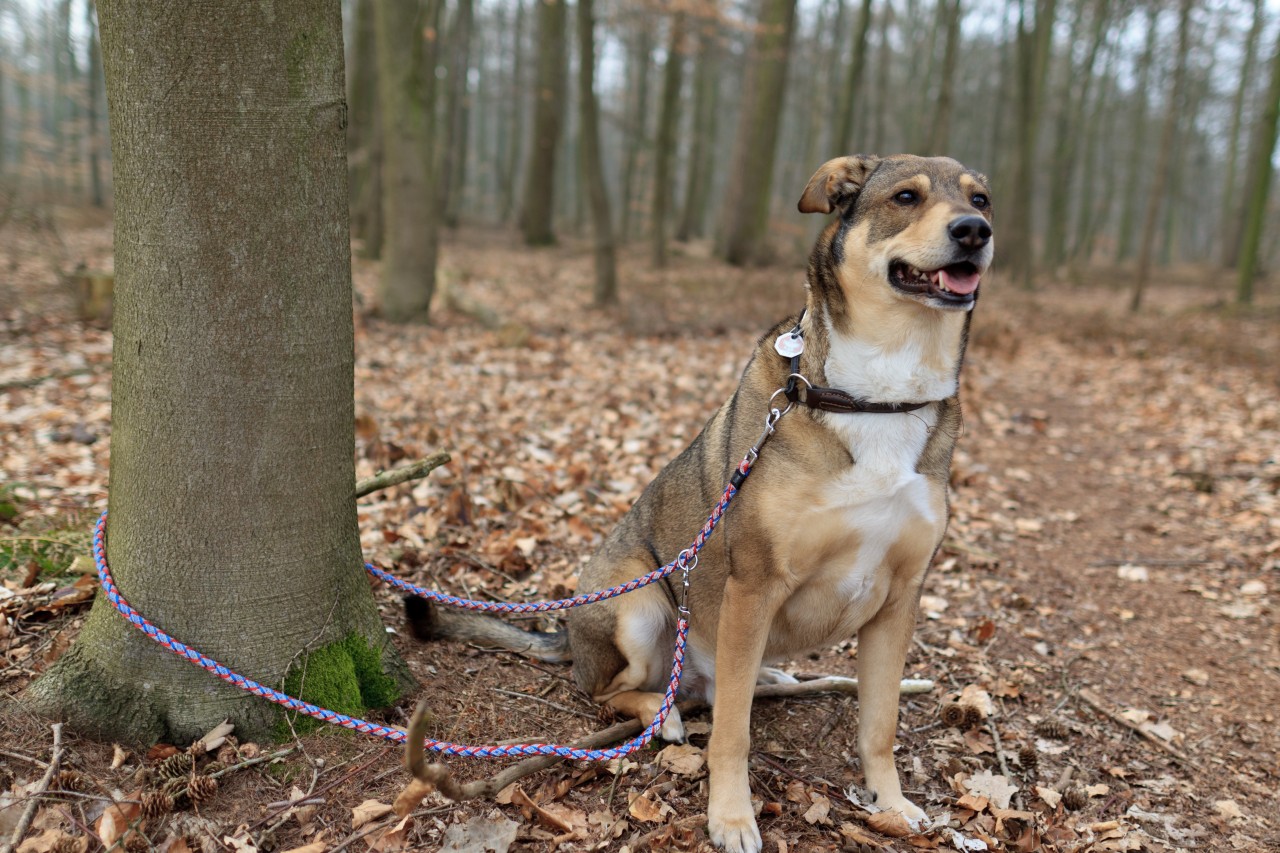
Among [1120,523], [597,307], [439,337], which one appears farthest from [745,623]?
[597,307]

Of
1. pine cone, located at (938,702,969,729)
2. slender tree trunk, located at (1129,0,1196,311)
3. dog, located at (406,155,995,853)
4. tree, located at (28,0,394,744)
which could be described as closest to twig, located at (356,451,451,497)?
tree, located at (28,0,394,744)

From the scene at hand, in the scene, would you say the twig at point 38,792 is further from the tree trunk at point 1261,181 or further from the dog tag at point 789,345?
the tree trunk at point 1261,181

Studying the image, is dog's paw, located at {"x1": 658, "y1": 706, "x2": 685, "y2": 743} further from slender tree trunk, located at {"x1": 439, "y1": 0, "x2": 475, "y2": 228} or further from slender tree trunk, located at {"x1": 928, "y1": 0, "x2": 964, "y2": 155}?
slender tree trunk, located at {"x1": 439, "y1": 0, "x2": 475, "y2": 228}

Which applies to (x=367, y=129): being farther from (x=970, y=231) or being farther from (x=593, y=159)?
(x=970, y=231)

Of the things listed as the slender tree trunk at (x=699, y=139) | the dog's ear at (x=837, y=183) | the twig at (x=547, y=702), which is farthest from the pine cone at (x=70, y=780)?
the slender tree trunk at (x=699, y=139)

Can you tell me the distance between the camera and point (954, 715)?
153 inches

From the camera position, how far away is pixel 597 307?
14211mm

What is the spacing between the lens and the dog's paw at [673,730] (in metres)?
3.52

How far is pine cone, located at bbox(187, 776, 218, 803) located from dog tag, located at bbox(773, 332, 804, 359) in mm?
2424

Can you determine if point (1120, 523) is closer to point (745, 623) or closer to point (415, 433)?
point (745, 623)

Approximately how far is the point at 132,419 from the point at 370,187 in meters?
16.6

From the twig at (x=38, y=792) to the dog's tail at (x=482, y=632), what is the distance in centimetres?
127

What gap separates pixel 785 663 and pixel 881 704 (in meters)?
1.15

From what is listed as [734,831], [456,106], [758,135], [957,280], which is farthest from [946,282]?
[456,106]
